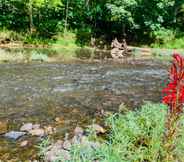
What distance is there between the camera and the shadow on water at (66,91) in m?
9.49

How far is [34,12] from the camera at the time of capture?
3706cm

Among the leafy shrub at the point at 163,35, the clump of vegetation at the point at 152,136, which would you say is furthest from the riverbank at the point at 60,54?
the clump of vegetation at the point at 152,136

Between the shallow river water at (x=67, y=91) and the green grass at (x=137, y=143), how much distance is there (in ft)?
5.22

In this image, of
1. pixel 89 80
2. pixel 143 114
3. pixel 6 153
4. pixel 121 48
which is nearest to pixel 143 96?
pixel 89 80

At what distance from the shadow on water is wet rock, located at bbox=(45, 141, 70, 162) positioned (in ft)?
1.88

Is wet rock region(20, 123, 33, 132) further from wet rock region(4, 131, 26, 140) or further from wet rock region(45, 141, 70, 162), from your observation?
wet rock region(45, 141, 70, 162)

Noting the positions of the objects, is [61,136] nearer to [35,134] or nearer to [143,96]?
[35,134]

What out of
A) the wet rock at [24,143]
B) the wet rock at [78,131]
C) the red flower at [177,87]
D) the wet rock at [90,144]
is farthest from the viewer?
the wet rock at [78,131]

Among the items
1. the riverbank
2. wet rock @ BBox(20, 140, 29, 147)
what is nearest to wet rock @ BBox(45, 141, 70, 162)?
wet rock @ BBox(20, 140, 29, 147)

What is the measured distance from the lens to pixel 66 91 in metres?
13.2

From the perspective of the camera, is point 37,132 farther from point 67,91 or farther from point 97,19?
point 97,19

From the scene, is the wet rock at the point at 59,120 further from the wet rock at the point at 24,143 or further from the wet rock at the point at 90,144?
the wet rock at the point at 90,144

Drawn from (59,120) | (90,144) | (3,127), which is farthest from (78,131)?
(3,127)

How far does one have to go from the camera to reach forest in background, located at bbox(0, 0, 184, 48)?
33.5 meters
